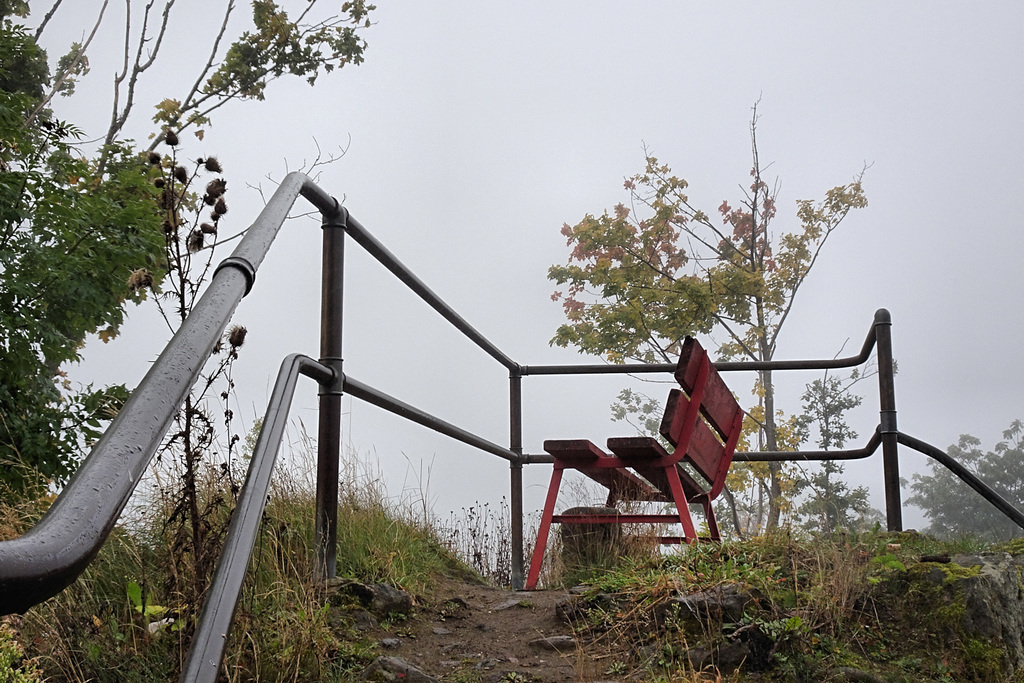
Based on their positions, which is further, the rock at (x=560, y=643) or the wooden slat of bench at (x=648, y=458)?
the wooden slat of bench at (x=648, y=458)

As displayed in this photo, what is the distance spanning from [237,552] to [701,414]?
3450 millimetres

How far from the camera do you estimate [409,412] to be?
2996 millimetres

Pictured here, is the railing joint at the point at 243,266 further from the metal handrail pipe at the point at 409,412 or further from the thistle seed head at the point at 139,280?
the metal handrail pipe at the point at 409,412

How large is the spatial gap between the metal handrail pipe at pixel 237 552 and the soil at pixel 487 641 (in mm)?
904

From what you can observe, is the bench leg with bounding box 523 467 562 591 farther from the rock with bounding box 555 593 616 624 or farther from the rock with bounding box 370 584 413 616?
the rock with bounding box 370 584 413 616

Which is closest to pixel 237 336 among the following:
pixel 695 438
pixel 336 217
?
pixel 336 217

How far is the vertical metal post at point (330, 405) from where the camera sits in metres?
2.51

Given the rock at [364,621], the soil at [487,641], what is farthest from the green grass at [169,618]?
the soil at [487,641]

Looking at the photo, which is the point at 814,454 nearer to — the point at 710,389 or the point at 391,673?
the point at 710,389

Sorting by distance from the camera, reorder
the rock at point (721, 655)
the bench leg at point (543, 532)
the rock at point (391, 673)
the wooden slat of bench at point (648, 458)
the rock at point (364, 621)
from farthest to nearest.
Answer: the bench leg at point (543, 532)
the wooden slat of bench at point (648, 458)
the rock at point (364, 621)
the rock at point (721, 655)
the rock at point (391, 673)

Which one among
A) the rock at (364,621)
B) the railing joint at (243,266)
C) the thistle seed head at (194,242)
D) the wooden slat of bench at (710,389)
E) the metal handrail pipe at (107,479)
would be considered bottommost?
the rock at (364,621)

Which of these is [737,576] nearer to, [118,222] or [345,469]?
[345,469]

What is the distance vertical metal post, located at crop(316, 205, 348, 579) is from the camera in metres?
2.51

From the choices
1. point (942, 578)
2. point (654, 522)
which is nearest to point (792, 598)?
point (942, 578)
